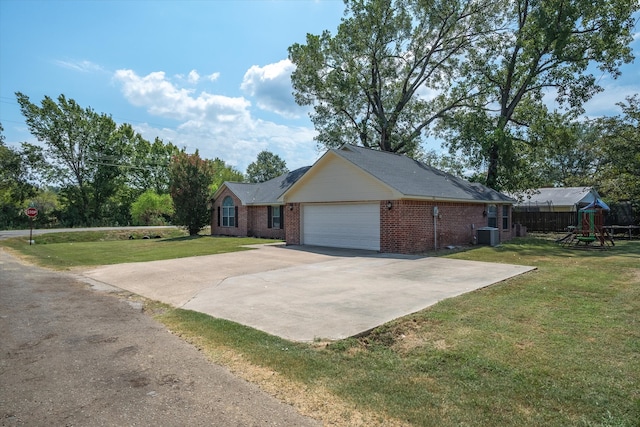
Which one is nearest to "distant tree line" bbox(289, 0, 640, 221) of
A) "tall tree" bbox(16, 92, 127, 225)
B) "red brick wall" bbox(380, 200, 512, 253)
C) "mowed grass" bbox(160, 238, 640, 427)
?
"red brick wall" bbox(380, 200, 512, 253)

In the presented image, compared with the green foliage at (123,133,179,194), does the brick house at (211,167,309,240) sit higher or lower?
lower

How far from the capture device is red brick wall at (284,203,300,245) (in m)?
18.9

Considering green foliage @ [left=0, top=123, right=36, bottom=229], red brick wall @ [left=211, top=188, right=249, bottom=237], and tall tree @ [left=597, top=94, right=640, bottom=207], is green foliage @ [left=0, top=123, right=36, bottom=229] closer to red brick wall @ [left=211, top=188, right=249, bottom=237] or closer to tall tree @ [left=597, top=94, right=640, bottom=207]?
red brick wall @ [left=211, top=188, right=249, bottom=237]

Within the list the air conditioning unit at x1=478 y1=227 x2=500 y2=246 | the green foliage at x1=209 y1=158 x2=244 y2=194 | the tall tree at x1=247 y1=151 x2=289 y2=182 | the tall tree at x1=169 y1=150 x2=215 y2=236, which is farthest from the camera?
the tall tree at x1=247 y1=151 x2=289 y2=182

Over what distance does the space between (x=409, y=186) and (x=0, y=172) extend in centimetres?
4134

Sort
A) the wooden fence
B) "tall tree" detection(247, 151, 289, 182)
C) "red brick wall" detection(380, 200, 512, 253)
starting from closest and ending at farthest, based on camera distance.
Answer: "red brick wall" detection(380, 200, 512, 253) < the wooden fence < "tall tree" detection(247, 151, 289, 182)

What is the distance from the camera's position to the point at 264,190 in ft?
86.3

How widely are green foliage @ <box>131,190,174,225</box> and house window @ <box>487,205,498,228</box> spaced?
3471 centimetres

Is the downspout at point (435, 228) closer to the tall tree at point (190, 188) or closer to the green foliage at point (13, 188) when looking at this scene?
the tall tree at point (190, 188)

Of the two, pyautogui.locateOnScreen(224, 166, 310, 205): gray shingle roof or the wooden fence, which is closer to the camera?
pyautogui.locateOnScreen(224, 166, 310, 205): gray shingle roof

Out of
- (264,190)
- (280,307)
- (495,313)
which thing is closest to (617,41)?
(264,190)

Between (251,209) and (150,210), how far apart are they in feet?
76.3

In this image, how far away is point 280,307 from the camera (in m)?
6.64

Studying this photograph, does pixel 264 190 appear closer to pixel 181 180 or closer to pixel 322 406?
pixel 181 180
